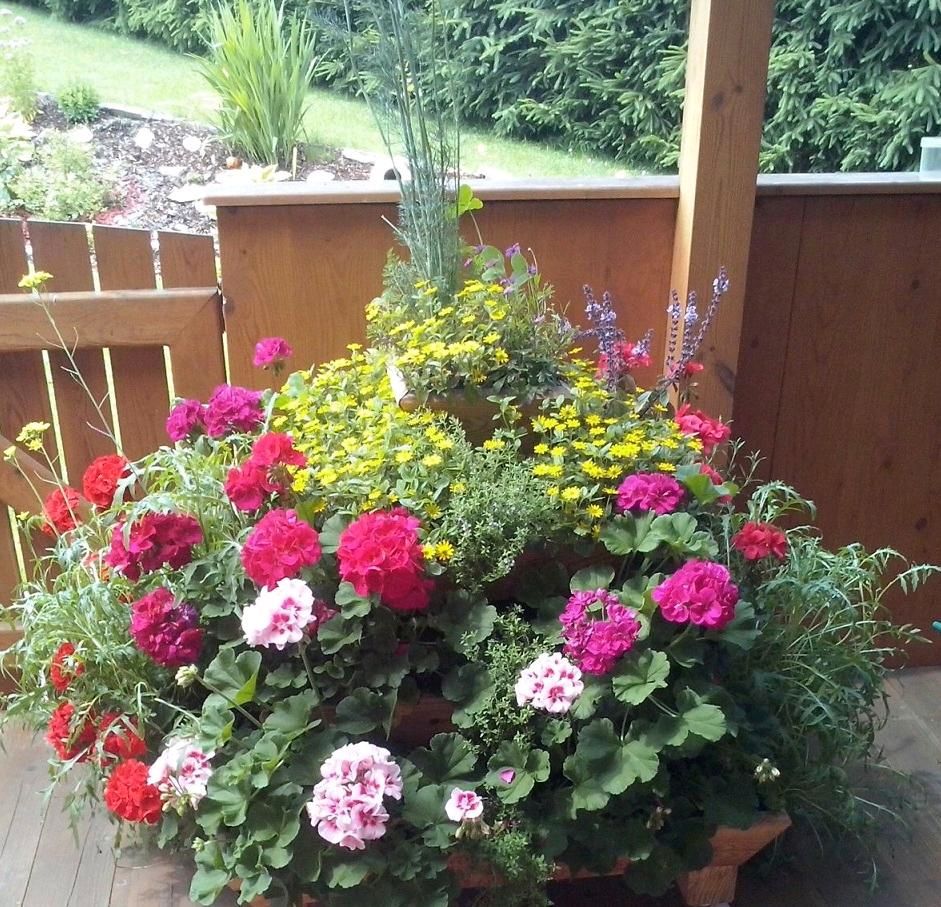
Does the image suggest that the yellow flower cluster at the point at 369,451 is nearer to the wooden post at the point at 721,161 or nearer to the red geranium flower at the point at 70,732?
the red geranium flower at the point at 70,732

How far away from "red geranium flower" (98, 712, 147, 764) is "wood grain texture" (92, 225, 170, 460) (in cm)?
75

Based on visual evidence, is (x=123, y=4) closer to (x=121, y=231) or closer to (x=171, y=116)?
(x=171, y=116)

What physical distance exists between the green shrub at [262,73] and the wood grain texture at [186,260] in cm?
100

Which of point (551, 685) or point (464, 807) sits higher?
point (551, 685)

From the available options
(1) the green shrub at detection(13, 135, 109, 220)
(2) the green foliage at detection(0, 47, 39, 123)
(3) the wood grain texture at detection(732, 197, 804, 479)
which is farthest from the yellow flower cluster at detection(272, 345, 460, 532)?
(2) the green foliage at detection(0, 47, 39, 123)

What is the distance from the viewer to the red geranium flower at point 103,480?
5.60 feet

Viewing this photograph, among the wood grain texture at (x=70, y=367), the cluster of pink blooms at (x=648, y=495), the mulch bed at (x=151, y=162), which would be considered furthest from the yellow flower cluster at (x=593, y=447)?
the mulch bed at (x=151, y=162)

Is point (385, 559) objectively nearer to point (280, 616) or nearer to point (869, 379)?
point (280, 616)

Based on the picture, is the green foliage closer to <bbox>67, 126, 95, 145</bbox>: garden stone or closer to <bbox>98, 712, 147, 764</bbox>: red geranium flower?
<bbox>67, 126, 95, 145</bbox>: garden stone

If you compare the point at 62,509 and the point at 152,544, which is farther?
the point at 62,509

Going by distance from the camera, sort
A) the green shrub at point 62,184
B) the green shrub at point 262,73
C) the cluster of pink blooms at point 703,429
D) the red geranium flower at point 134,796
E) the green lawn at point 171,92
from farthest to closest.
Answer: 1. the green shrub at point 62,184
2. the green lawn at point 171,92
3. the green shrub at point 262,73
4. the cluster of pink blooms at point 703,429
5. the red geranium flower at point 134,796

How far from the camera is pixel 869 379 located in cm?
222

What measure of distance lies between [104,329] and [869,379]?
173 centimetres

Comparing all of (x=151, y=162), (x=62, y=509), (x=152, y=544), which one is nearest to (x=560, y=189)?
(x=152, y=544)
